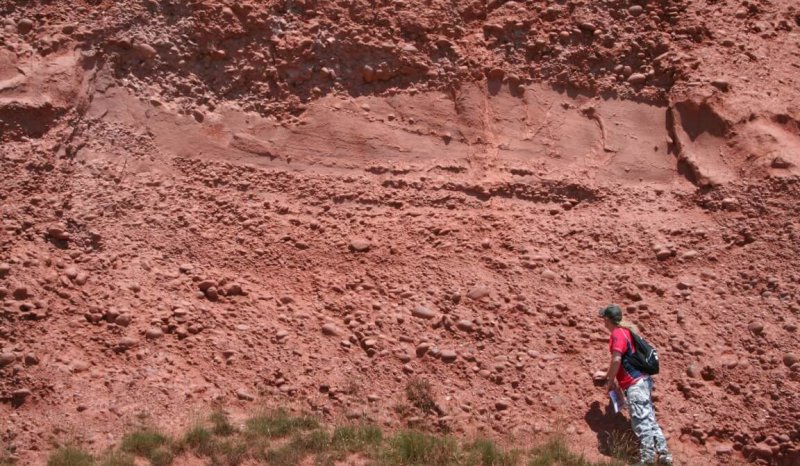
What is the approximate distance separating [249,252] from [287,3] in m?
2.29

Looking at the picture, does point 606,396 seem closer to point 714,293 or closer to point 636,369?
point 636,369

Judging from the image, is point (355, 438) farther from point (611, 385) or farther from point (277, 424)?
point (611, 385)

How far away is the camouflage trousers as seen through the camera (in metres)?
7.02

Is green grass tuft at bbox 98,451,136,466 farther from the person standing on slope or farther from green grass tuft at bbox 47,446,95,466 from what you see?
the person standing on slope

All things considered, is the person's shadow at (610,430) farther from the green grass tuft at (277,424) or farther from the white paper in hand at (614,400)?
the green grass tuft at (277,424)

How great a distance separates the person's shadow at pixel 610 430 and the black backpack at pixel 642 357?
443 millimetres

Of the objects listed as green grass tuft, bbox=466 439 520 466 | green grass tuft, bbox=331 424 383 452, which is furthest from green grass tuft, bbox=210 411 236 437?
green grass tuft, bbox=466 439 520 466

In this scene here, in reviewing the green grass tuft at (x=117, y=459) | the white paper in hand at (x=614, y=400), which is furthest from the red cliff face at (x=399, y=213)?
the white paper in hand at (x=614, y=400)

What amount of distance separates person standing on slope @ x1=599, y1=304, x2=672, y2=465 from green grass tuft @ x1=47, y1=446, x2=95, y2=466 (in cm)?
339

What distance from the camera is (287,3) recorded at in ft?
29.6

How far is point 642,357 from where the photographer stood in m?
7.20

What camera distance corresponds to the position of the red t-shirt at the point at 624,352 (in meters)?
7.16

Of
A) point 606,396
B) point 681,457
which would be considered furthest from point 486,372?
point 681,457

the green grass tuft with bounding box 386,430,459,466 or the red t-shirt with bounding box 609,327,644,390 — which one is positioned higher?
the red t-shirt with bounding box 609,327,644,390
